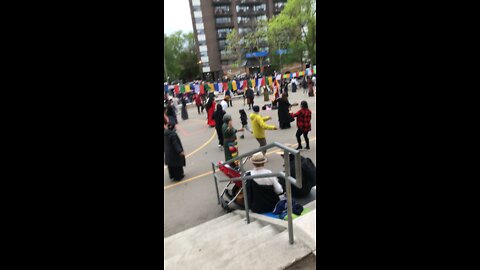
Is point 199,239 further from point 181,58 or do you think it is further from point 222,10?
point 181,58

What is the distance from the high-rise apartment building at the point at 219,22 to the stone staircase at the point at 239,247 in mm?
54254

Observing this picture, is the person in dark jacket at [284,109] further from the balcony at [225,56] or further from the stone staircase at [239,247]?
the balcony at [225,56]

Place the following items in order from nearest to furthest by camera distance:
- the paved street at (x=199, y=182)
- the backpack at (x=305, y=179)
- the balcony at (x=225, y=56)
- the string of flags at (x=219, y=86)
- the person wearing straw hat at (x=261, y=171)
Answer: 1. the person wearing straw hat at (x=261, y=171)
2. the backpack at (x=305, y=179)
3. the paved street at (x=199, y=182)
4. the string of flags at (x=219, y=86)
5. the balcony at (x=225, y=56)

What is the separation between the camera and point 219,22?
55031 mm

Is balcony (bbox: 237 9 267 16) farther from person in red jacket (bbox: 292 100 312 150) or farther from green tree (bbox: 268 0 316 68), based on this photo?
person in red jacket (bbox: 292 100 312 150)

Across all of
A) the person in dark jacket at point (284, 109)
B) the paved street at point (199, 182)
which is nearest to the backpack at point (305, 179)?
the paved street at point (199, 182)

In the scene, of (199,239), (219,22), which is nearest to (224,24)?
(219,22)

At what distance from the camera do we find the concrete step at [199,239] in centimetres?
308

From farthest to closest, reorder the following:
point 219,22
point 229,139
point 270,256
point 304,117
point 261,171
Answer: point 219,22 → point 304,117 → point 229,139 → point 261,171 → point 270,256

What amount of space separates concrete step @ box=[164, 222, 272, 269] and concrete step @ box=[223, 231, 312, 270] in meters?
0.16

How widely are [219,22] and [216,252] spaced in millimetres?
58088
